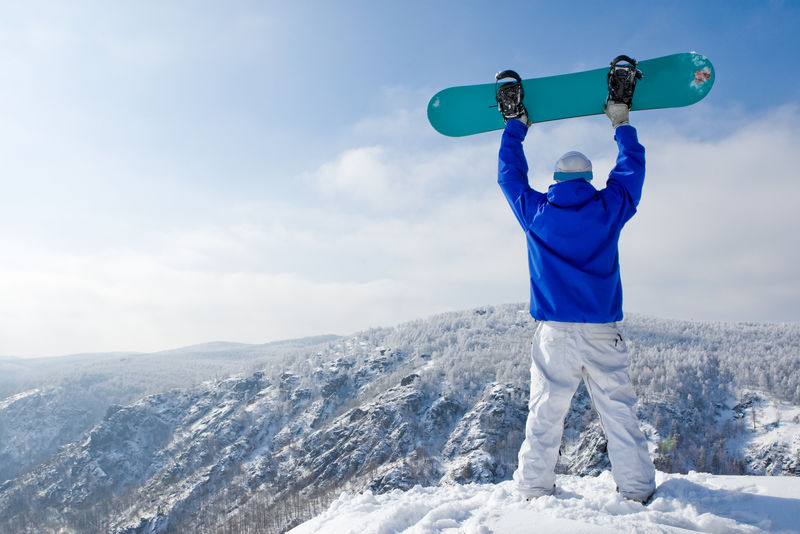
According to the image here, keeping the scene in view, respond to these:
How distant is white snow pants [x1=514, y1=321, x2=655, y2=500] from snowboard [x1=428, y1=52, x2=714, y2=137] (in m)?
3.38

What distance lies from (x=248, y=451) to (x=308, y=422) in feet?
80.6

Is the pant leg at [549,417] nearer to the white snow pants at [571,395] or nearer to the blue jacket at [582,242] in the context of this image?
the white snow pants at [571,395]

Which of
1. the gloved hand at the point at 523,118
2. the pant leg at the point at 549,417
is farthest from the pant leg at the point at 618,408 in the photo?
the gloved hand at the point at 523,118

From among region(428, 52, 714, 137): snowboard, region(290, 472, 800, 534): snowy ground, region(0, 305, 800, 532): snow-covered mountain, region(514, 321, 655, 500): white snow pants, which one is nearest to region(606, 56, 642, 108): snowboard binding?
region(428, 52, 714, 137): snowboard

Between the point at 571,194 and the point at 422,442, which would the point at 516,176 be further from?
the point at 422,442

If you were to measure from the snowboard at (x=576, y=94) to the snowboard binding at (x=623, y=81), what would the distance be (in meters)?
1.24

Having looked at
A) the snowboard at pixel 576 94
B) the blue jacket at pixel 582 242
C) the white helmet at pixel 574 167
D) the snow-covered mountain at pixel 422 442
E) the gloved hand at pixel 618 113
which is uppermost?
the snowboard at pixel 576 94

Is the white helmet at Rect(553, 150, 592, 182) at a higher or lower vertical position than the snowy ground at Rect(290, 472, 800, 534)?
higher

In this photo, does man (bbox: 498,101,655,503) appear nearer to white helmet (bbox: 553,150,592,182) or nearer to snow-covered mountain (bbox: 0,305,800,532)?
white helmet (bbox: 553,150,592,182)

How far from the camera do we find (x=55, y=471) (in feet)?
635

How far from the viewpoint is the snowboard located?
6.39 metres

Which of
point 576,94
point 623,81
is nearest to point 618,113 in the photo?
point 623,81

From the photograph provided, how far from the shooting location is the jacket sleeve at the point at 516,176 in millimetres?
4695

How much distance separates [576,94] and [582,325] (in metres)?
3.73
